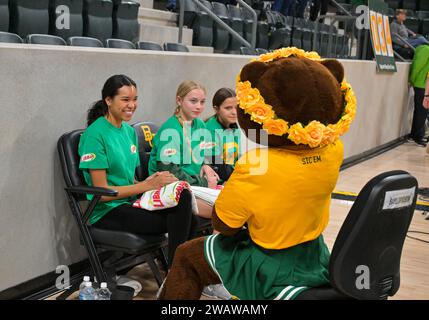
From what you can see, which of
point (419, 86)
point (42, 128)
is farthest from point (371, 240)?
point (419, 86)

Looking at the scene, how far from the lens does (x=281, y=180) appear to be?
7.49 ft

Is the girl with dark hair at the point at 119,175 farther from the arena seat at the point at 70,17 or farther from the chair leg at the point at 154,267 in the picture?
the arena seat at the point at 70,17

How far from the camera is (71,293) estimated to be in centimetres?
332

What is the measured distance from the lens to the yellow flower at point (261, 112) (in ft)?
7.52

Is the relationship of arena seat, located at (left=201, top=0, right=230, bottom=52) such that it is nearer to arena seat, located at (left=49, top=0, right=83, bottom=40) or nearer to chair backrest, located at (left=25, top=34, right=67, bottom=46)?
arena seat, located at (left=49, top=0, right=83, bottom=40)

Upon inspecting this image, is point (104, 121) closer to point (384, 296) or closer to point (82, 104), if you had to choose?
point (82, 104)

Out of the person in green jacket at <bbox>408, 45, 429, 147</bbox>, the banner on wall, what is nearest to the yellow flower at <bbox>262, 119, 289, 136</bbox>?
A: the banner on wall

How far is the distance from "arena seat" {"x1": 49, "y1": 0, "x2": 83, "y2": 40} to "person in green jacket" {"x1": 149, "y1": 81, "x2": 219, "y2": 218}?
100 inches

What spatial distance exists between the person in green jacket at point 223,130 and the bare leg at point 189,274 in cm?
160

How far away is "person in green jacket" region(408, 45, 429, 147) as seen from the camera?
10266 mm

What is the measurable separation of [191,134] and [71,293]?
1.08 m

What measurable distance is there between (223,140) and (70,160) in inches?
45.4

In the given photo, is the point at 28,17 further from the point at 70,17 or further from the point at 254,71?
the point at 254,71

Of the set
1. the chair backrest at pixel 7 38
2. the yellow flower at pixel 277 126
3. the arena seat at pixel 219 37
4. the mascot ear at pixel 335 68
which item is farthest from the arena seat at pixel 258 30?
the yellow flower at pixel 277 126
